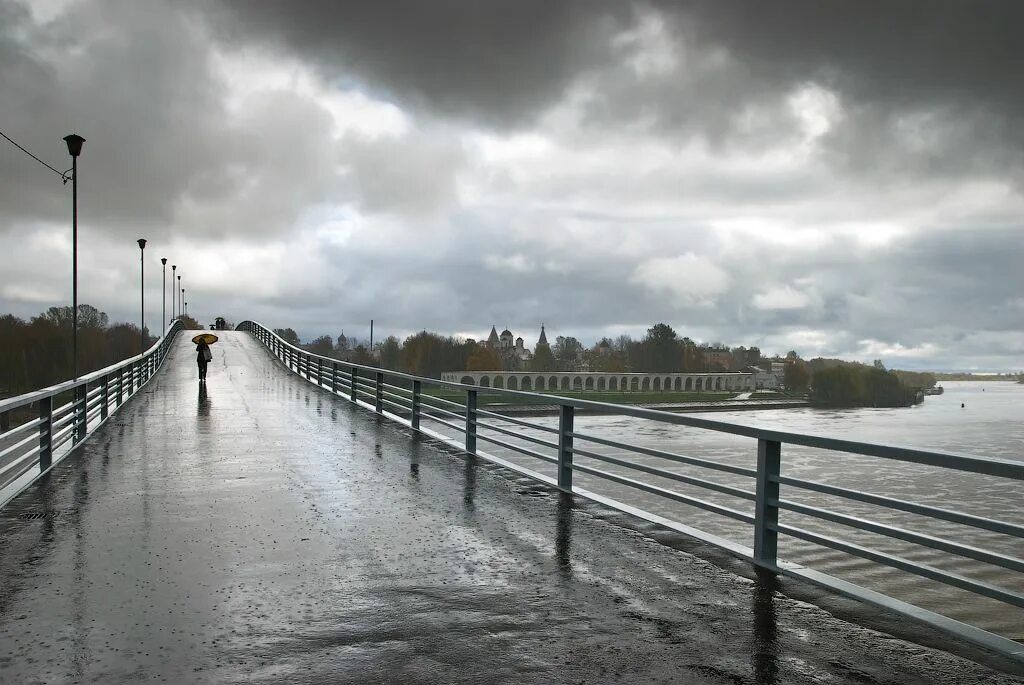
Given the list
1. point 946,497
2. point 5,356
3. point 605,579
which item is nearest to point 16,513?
point 605,579

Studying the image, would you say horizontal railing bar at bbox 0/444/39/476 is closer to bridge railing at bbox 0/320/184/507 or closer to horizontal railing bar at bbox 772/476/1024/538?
bridge railing at bbox 0/320/184/507

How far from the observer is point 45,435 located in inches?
475

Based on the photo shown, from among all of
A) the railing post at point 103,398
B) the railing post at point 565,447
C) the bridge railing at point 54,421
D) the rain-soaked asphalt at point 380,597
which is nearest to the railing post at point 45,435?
the bridge railing at point 54,421

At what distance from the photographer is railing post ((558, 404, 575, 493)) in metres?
10.2

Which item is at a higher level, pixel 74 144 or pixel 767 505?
pixel 74 144

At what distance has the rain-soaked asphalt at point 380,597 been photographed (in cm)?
459

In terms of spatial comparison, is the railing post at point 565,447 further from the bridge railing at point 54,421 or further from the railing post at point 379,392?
the railing post at point 379,392

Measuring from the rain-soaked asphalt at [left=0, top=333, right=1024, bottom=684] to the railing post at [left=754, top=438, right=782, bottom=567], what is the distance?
438 mm

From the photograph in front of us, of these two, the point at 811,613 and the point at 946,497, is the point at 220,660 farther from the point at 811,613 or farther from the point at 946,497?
the point at 946,497

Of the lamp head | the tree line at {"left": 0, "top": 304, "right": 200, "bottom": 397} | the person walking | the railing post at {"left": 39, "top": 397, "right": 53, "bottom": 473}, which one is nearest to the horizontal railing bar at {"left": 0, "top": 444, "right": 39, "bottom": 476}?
the railing post at {"left": 39, "top": 397, "right": 53, "bottom": 473}

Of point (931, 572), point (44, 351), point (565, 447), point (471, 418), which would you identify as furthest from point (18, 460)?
point (44, 351)

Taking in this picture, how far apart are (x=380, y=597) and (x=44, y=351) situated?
139457 millimetres

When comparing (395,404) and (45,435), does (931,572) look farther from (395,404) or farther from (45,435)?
(395,404)

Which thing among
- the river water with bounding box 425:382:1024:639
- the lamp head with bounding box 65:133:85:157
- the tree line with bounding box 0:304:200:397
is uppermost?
the lamp head with bounding box 65:133:85:157
